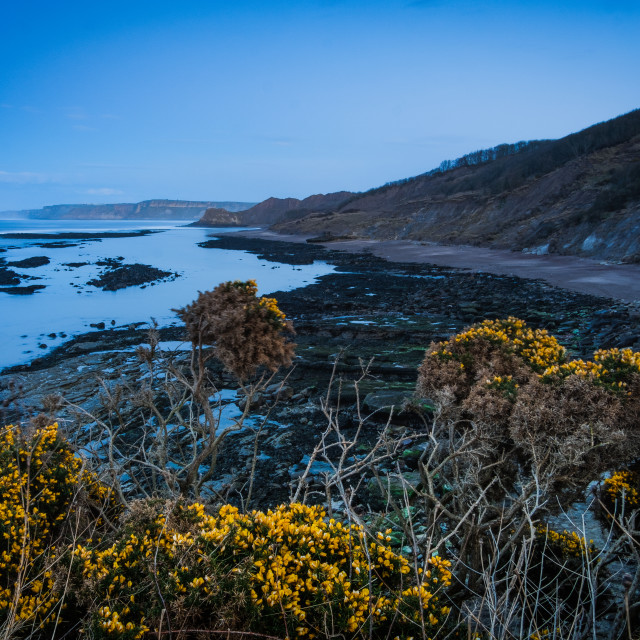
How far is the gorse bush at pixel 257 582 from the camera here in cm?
238

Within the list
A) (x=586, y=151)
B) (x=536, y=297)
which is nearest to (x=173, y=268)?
(x=536, y=297)

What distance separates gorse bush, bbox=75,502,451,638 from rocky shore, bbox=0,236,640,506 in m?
1.14

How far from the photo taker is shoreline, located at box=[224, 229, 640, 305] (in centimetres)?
2137

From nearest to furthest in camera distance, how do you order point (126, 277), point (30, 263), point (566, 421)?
1. point (566, 421)
2. point (126, 277)
3. point (30, 263)

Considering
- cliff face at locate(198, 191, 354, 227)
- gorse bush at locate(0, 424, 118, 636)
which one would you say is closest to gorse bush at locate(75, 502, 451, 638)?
Answer: gorse bush at locate(0, 424, 118, 636)

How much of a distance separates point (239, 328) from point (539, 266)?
29565mm

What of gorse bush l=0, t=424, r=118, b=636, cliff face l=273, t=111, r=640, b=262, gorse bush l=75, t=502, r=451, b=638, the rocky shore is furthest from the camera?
cliff face l=273, t=111, r=640, b=262

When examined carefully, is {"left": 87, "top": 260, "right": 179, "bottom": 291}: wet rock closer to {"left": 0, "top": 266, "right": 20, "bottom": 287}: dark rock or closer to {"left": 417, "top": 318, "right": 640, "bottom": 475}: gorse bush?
{"left": 0, "top": 266, "right": 20, "bottom": 287}: dark rock

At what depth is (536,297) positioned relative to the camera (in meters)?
20.0

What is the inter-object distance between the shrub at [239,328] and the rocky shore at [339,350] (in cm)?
84

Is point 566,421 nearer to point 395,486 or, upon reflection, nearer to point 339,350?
point 395,486

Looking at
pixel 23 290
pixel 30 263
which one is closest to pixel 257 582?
pixel 23 290

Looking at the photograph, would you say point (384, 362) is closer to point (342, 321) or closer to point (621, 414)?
point (342, 321)

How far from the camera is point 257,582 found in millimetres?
2514
